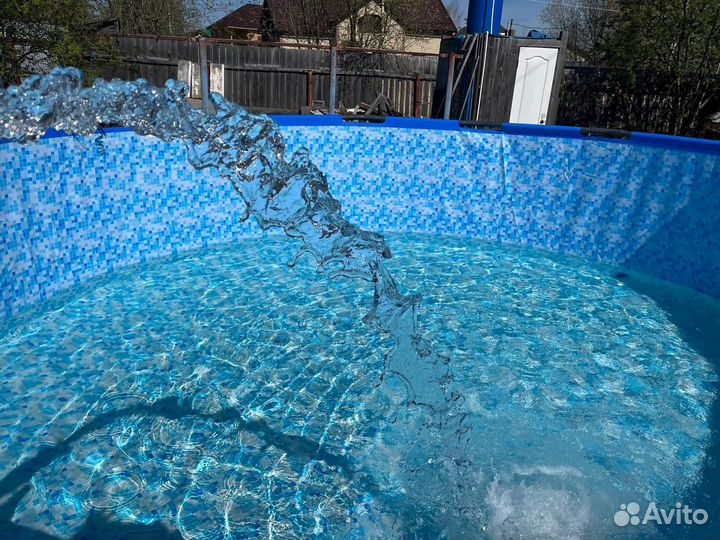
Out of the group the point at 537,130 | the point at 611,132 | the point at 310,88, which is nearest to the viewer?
the point at 611,132

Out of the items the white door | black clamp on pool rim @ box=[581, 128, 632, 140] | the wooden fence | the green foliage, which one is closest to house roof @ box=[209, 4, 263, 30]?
the wooden fence

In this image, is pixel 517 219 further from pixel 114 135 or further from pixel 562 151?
pixel 114 135

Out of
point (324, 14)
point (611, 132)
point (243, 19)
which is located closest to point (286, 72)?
point (324, 14)

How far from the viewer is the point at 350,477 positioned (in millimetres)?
2756

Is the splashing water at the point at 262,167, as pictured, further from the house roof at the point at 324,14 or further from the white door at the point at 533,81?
the house roof at the point at 324,14

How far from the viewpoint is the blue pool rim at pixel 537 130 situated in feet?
17.6

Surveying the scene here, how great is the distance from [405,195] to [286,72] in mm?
8271

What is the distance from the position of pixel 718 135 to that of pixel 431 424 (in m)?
11.0

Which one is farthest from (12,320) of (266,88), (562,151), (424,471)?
(266,88)

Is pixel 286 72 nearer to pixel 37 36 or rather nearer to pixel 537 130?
pixel 37 36

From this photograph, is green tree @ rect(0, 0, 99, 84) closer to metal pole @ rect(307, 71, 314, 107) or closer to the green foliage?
the green foliage

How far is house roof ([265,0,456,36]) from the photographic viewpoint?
19.3 meters

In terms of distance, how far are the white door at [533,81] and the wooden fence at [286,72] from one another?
10.7 feet

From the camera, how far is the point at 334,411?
3234mm
